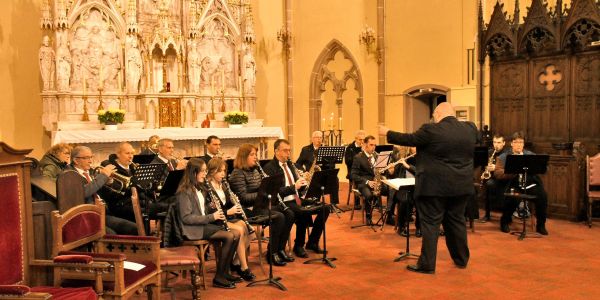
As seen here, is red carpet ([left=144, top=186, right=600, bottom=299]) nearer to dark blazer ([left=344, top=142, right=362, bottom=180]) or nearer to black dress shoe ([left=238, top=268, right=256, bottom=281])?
black dress shoe ([left=238, top=268, right=256, bottom=281])

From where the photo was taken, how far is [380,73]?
1494cm

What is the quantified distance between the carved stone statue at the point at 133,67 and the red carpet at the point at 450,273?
6236 millimetres

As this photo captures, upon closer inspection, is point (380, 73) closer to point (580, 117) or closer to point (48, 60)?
point (580, 117)

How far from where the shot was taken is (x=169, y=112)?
43.5ft

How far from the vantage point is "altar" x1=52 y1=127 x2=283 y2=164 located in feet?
36.8

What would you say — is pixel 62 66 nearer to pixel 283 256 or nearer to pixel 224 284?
pixel 283 256

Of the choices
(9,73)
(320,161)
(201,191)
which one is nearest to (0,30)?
(9,73)

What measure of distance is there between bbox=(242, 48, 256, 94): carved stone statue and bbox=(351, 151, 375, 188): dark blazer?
608 centimetres

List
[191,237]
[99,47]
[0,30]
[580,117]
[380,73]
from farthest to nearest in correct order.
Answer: [380,73] < [99,47] < [0,30] < [580,117] < [191,237]

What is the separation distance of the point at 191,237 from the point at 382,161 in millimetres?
3907

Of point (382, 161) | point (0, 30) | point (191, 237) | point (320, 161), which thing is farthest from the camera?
point (0, 30)

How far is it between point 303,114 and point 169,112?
14.9ft

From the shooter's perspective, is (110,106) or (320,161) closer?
(320,161)

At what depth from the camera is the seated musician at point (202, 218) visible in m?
5.77
